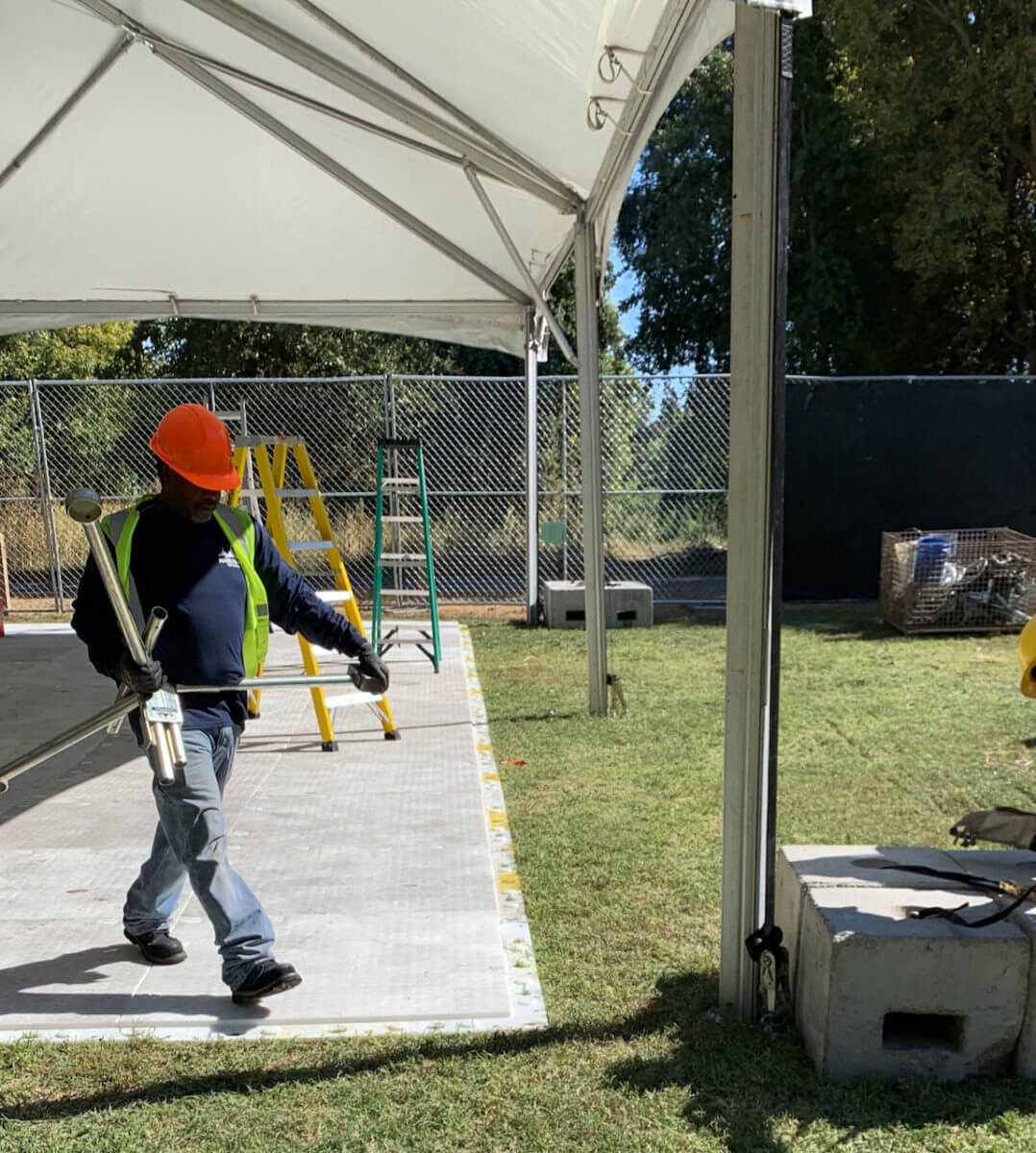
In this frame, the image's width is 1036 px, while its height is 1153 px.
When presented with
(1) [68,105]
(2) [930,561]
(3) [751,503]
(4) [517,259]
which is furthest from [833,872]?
(2) [930,561]

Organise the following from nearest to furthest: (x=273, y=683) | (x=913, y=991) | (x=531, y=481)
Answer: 1. (x=273, y=683)
2. (x=913, y=991)
3. (x=531, y=481)

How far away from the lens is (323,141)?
6.93 m

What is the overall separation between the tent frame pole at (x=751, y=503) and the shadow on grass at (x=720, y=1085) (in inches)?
8.6

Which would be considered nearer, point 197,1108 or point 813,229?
point 197,1108

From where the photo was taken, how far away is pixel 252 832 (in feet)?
17.8

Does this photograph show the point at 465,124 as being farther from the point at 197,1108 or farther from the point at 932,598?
the point at 932,598

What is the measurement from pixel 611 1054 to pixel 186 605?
1966 millimetres

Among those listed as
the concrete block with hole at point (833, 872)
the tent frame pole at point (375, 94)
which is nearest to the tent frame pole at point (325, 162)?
the tent frame pole at point (375, 94)

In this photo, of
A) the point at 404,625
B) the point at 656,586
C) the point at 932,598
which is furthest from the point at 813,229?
the point at 404,625

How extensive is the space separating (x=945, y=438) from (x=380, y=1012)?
480 inches

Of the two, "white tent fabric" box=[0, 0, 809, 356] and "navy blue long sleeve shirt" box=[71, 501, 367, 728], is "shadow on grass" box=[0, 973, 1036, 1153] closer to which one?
"navy blue long sleeve shirt" box=[71, 501, 367, 728]

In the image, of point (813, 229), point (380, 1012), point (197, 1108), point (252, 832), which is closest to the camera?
point (197, 1108)

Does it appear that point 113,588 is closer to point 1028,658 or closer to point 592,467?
point 1028,658

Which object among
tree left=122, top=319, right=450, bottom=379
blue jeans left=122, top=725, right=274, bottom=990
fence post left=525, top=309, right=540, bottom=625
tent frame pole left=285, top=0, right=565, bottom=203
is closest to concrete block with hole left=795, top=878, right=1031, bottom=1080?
blue jeans left=122, top=725, right=274, bottom=990
